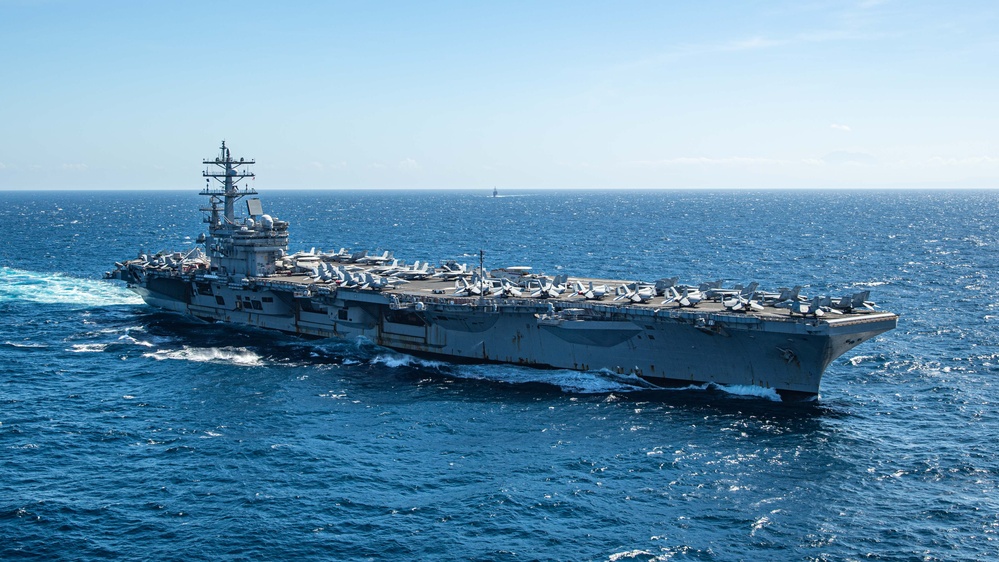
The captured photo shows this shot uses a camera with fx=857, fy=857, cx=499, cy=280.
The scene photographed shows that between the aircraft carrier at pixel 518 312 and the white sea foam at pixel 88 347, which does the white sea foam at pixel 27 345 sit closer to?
the white sea foam at pixel 88 347

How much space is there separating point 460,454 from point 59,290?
47683mm

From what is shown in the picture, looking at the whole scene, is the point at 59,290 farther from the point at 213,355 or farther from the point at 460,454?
the point at 460,454

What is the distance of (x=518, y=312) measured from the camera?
132ft

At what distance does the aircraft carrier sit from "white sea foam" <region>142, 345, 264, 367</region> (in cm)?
444

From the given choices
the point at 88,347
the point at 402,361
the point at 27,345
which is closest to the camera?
the point at 402,361

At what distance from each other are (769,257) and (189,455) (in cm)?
6870

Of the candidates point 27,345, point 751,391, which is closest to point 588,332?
point 751,391

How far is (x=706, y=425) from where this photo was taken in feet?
108

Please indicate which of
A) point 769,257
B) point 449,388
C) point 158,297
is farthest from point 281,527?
point 769,257

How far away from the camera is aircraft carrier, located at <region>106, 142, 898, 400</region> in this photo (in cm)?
3584

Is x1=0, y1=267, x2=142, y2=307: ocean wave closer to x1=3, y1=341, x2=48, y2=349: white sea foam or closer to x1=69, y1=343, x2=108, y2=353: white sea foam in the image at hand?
x1=3, y1=341, x2=48, y2=349: white sea foam

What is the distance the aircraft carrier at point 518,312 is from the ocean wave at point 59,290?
238 inches

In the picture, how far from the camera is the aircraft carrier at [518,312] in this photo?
118ft

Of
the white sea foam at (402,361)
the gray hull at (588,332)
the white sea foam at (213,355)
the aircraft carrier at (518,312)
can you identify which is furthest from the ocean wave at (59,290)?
the white sea foam at (402,361)
